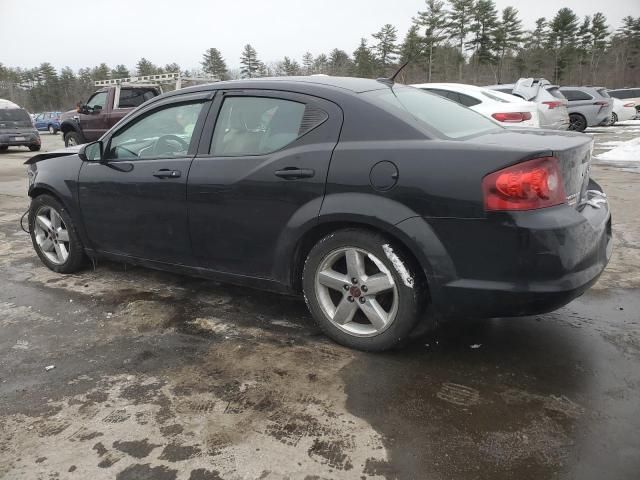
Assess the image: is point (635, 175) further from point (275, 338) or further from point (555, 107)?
point (275, 338)

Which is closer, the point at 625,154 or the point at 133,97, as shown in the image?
the point at 625,154

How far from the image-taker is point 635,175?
8812mm

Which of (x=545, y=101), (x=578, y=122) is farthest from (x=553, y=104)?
(x=578, y=122)

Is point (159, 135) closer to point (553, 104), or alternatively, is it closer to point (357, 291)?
point (357, 291)

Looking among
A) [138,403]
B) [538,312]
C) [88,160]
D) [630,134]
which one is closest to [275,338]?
[138,403]

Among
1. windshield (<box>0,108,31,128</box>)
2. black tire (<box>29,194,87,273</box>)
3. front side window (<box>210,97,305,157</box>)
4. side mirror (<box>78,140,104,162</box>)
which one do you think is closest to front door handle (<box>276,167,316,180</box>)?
front side window (<box>210,97,305,157</box>)

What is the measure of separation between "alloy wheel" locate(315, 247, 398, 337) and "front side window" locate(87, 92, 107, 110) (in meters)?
12.1

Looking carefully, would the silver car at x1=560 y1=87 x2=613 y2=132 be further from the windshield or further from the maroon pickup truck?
the windshield

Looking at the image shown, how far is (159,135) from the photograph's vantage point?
12.6ft

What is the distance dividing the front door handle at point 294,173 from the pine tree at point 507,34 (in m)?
54.3

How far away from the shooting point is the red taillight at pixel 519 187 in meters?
2.45

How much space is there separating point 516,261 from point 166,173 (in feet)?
7.67

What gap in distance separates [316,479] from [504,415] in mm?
958

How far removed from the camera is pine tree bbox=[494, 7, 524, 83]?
5201 cm
